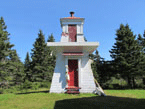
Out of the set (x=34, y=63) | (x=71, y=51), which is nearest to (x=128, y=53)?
(x=71, y=51)

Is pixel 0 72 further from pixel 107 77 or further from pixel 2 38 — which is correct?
pixel 107 77

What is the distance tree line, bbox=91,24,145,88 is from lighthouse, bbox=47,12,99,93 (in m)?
11.3

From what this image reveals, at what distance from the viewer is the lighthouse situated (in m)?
10.9

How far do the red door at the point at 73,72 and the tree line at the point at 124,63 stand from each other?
1167cm

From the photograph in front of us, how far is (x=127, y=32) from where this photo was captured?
891 inches

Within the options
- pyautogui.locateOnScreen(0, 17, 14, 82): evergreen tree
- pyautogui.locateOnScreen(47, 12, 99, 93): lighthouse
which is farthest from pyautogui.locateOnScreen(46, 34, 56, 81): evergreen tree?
pyautogui.locateOnScreen(47, 12, 99, 93): lighthouse

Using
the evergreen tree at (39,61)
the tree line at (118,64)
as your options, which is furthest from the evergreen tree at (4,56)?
the evergreen tree at (39,61)

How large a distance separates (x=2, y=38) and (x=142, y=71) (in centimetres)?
2522

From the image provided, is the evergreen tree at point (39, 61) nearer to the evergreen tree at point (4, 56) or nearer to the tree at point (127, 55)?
the evergreen tree at point (4, 56)

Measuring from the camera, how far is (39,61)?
29641 mm

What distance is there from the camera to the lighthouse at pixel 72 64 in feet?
35.9

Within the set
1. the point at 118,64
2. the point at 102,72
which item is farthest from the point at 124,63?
the point at 102,72

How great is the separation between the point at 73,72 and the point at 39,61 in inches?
773

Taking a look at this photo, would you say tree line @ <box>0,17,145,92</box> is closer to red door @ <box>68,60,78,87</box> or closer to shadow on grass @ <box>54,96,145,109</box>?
red door @ <box>68,60,78,87</box>
